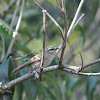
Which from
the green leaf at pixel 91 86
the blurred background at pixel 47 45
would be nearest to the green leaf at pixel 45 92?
the blurred background at pixel 47 45

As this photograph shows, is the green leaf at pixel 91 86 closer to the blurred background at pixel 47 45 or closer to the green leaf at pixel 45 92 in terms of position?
the blurred background at pixel 47 45

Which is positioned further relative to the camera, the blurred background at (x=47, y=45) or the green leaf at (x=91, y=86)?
the green leaf at (x=91, y=86)

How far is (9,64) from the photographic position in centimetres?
222

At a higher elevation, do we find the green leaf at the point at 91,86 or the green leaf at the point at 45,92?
the green leaf at the point at 45,92

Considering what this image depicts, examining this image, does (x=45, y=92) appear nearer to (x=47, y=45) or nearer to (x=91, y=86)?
(x=91, y=86)

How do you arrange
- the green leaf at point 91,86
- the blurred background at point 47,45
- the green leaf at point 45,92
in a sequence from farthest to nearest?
the green leaf at point 91,86
the green leaf at point 45,92
the blurred background at point 47,45

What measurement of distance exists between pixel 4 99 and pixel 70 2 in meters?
2.82

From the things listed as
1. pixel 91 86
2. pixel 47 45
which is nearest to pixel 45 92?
pixel 91 86

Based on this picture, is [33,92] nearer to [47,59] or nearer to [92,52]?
[47,59]

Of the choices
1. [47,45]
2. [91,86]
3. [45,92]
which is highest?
[47,45]

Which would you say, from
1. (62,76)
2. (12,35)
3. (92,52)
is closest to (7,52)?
(12,35)

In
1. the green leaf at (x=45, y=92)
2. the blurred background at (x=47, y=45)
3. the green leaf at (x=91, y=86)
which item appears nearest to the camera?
the blurred background at (x=47, y=45)

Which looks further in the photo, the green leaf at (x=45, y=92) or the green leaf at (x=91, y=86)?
the green leaf at (x=91, y=86)

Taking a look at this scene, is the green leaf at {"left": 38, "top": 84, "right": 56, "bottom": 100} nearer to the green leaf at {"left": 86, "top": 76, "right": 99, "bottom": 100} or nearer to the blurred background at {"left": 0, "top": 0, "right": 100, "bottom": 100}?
the blurred background at {"left": 0, "top": 0, "right": 100, "bottom": 100}
